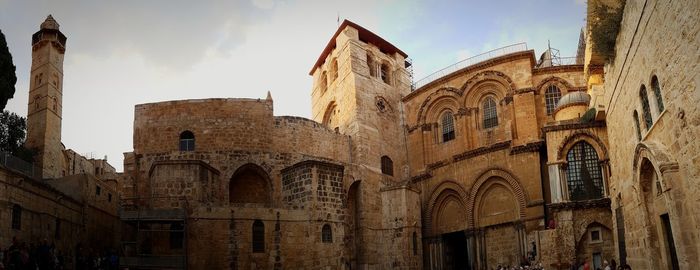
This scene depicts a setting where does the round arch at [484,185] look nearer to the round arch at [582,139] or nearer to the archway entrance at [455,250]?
the archway entrance at [455,250]

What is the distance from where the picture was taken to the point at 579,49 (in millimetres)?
29375

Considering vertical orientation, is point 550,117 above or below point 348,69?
below

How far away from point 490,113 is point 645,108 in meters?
14.4

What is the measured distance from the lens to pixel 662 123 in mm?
10836

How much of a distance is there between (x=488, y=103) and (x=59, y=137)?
2097cm

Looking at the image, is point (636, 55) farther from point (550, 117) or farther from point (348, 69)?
point (348, 69)

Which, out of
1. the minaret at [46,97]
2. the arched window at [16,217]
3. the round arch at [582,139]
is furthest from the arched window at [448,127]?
the minaret at [46,97]

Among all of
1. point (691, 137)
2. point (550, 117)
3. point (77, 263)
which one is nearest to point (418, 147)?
point (550, 117)

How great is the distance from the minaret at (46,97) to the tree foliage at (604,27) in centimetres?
2381

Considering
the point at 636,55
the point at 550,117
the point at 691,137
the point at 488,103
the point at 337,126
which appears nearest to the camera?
the point at 691,137

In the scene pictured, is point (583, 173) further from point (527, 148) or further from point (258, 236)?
point (258, 236)

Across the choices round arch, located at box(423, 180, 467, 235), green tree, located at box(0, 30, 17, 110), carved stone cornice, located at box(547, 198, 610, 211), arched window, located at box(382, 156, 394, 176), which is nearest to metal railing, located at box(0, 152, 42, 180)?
green tree, located at box(0, 30, 17, 110)

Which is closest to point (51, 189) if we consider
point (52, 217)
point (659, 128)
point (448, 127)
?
point (52, 217)

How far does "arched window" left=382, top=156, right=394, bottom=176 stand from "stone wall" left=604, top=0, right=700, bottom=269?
14.4 metres
